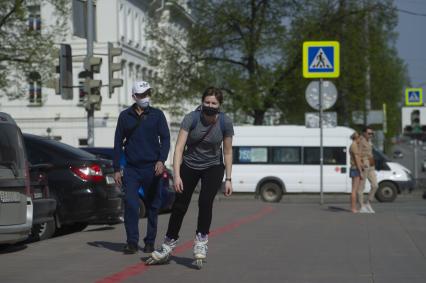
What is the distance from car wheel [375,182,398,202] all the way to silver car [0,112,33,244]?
1976 cm

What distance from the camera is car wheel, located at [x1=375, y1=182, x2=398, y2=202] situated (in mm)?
29453

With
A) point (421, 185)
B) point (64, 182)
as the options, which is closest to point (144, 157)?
point (64, 182)

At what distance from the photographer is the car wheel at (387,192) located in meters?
29.5

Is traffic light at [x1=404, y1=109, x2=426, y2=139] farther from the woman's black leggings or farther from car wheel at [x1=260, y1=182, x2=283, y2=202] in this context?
the woman's black leggings

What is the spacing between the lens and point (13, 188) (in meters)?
10.7

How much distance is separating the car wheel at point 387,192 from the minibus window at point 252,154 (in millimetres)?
3650

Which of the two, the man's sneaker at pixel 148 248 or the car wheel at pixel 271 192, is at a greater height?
the man's sneaker at pixel 148 248

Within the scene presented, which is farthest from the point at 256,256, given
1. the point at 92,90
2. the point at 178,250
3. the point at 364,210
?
the point at 92,90

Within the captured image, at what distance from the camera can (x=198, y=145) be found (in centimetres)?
930

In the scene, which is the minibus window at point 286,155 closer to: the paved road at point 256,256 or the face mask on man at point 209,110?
the paved road at point 256,256

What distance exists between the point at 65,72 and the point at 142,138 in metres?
13.5

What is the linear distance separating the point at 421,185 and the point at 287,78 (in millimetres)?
8733

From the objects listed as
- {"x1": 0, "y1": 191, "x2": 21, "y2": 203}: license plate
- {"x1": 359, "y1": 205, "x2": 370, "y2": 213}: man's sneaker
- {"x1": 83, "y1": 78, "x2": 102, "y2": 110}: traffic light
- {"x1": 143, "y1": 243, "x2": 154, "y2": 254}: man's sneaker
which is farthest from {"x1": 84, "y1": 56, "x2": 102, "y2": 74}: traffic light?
{"x1": 143, "y1": 243, "x2": 154, "y2": 254}: man's sneaker

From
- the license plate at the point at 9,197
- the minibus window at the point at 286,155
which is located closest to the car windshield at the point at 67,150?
the license plate at the point at 9,197
